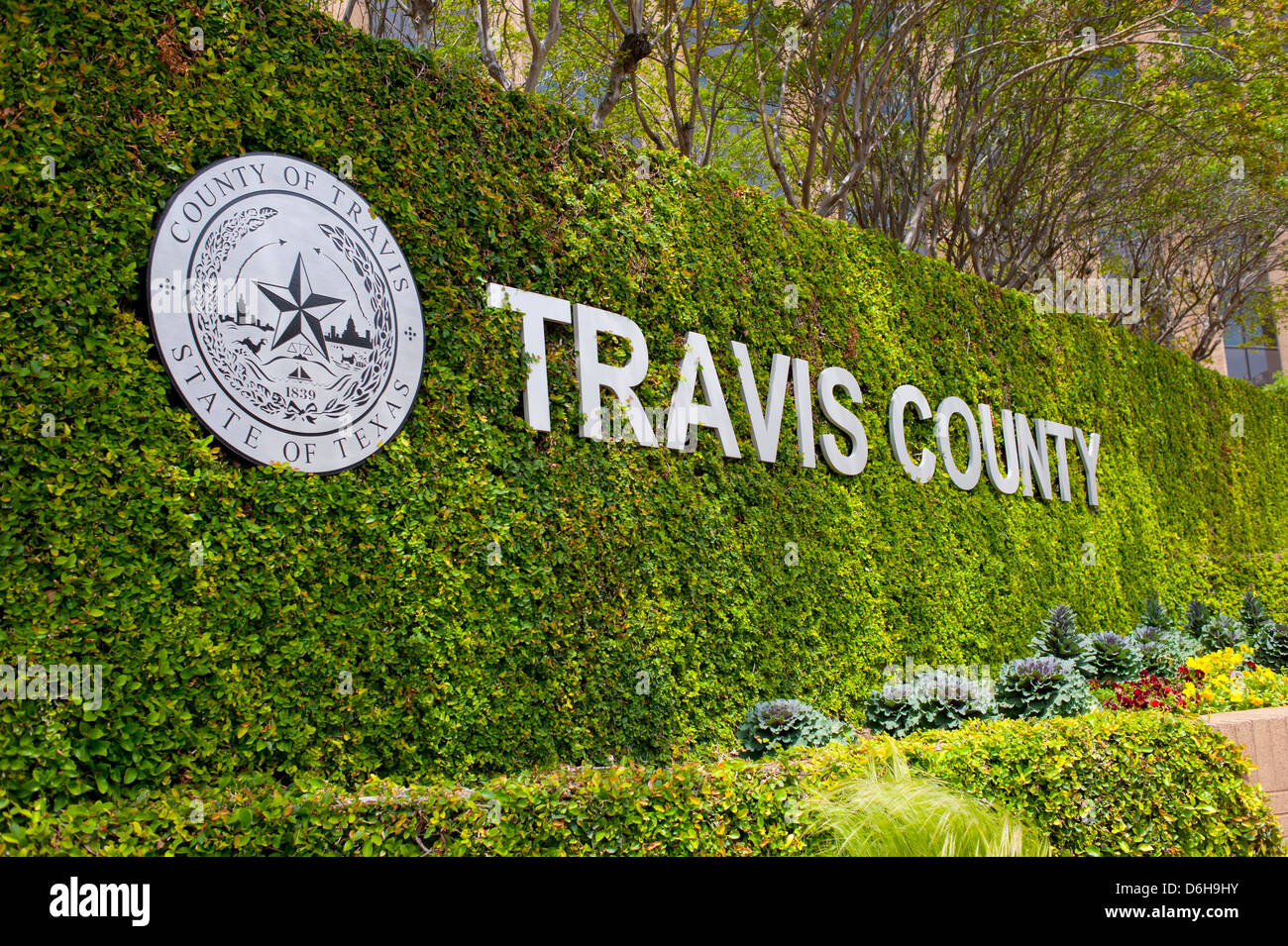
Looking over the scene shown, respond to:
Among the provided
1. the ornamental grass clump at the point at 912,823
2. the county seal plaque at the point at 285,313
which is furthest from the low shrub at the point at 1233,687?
the county seal plaque at the point at 285,313

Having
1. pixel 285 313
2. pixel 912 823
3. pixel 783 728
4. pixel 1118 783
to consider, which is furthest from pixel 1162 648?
pixel 285 313

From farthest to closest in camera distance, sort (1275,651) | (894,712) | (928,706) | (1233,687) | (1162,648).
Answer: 1. (1275,651)
2. (1162,648)
3. (1233,687)
4. (894,712)
5. (928,706)

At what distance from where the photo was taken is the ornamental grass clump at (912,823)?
12.4 ft

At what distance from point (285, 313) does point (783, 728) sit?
395 cm

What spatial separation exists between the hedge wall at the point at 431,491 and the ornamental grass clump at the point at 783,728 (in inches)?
14.1

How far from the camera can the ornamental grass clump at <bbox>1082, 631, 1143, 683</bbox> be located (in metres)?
8.08

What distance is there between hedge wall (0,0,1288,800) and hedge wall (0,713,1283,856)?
0.66 meters

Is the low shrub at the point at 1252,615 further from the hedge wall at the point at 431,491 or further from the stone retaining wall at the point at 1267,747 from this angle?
the stone retaining wall at the point at 1267,747

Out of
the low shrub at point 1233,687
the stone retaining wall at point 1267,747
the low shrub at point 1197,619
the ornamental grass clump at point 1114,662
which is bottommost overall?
the stone retaining wall at point 1267,747

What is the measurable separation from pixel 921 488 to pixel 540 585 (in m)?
4.52

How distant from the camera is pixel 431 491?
5.09m

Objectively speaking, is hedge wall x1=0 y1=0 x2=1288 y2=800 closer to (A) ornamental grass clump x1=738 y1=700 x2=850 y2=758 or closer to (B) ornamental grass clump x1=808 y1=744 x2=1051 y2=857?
(A) ornamental grass clump x1=738 y1=700 x2=850 y2=758

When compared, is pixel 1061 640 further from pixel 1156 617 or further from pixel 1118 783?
pixel 1118 783

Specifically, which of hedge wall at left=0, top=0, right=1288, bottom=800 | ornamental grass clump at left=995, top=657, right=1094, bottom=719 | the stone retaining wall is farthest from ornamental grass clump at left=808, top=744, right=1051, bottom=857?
ornamental grass clump at left=995, top=657, right=1094, bottom=719
